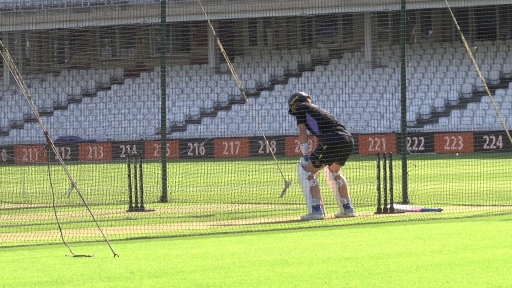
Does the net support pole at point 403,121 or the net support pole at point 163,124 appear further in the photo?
the net support pole at point 163,124

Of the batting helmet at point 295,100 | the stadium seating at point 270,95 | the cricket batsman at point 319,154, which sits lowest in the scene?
the cricket batsman at point 319,154

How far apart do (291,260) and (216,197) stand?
1143 centimetres

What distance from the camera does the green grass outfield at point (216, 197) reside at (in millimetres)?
15258

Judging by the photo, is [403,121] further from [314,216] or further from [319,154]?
[314,216]

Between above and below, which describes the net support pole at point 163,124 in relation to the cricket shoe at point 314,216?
above

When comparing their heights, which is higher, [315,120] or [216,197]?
[315,120]

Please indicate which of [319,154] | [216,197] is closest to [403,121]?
[319,154]

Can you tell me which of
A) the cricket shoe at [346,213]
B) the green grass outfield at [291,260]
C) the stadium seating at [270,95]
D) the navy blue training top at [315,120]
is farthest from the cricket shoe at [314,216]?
the stadium seating at [270,95]

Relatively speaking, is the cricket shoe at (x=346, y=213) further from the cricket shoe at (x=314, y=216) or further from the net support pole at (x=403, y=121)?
the net support pole at (x=403, y=121)

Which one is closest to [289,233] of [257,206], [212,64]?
[257,206]

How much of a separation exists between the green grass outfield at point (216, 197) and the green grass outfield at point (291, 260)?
1.35 meters

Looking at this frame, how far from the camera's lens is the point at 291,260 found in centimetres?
1065

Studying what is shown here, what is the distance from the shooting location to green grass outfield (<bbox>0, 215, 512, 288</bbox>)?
9.32 meters

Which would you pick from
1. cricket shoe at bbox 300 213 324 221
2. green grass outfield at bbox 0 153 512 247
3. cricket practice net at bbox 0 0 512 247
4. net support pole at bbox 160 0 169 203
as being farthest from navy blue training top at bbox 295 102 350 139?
cricket practice net at bbox 0 0 512 247
